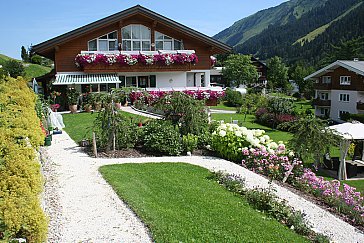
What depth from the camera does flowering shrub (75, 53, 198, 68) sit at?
29.3 meters

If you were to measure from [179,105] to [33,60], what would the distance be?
6559 cm

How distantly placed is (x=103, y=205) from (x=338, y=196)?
23.2 ft

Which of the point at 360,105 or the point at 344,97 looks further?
the point at 344,97

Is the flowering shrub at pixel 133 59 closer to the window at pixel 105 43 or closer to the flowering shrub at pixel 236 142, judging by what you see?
the window at pixel 105 43

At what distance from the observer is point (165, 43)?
33.1m

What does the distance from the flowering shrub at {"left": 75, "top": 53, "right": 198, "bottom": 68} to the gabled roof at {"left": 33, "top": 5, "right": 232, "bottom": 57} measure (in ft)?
5.79

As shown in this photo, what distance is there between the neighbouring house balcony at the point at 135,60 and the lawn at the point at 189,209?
19.4 meters

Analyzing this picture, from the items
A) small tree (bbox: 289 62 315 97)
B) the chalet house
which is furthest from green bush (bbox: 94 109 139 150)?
small tree (bbox: 289 62 315 97)

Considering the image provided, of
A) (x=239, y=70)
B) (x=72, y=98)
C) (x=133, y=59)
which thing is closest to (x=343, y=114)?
(x=133, y=59)

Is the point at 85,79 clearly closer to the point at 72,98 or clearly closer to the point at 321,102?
the point at 72,98

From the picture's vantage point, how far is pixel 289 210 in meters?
8.97

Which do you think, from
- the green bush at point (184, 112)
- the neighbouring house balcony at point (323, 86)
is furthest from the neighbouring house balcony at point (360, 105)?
the green bush at point (184, 112)

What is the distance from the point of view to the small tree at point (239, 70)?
78062 mm

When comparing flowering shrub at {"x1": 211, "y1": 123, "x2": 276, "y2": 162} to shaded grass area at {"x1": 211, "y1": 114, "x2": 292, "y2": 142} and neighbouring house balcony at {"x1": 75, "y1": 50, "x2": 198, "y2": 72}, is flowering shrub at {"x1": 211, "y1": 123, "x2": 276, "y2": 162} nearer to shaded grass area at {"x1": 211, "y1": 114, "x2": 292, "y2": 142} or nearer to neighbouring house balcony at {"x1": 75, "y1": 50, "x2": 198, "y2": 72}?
shaded grass area at {"x1": 211, "y1": 114, "x2": 292, "y2": 142}
